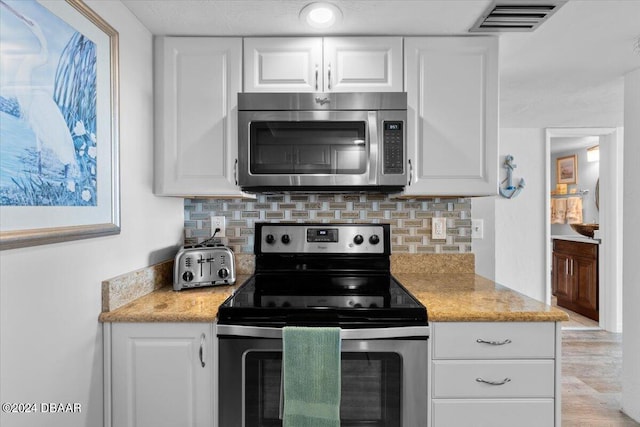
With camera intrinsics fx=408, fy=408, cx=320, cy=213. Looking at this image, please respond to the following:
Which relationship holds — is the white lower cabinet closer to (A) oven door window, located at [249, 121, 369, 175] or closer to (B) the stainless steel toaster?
(A) oven door window, located at [249, 121, 369, 175]

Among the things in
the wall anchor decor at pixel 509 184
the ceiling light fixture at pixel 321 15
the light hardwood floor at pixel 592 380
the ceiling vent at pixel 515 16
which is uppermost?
the ceiling light fixture at pixel 321 15

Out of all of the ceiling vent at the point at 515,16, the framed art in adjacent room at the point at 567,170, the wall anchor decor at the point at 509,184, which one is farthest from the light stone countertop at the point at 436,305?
the framed art in adjacent room at the point at 567,170

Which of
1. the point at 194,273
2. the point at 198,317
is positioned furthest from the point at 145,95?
the point at 198,317

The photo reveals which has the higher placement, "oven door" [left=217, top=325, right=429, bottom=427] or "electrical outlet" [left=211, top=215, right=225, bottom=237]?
"electrical outlet" [left=211, top=215, right=225, bottom=237]

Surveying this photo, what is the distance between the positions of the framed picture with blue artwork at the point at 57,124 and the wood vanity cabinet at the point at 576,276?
4.57m

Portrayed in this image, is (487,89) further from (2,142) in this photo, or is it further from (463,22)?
(2,142)

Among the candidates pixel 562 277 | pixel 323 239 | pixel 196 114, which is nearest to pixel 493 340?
pixel 323 239

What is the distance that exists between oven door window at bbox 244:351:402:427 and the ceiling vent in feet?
4.61

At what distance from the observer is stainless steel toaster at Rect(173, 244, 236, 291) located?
6.04ft

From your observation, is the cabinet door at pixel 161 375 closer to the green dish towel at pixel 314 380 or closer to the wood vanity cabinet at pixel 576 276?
the green dish towel at pixel 314 380

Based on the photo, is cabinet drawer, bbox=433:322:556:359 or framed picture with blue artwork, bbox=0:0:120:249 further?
cabinet drawer, bbox=433:322:556:359

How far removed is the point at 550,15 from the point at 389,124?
2.46 ft

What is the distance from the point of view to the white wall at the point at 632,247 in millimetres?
2297

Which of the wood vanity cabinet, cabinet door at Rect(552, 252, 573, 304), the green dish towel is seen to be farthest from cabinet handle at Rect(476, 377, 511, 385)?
cabinet door at Rect(552, 252, 573, 304)
